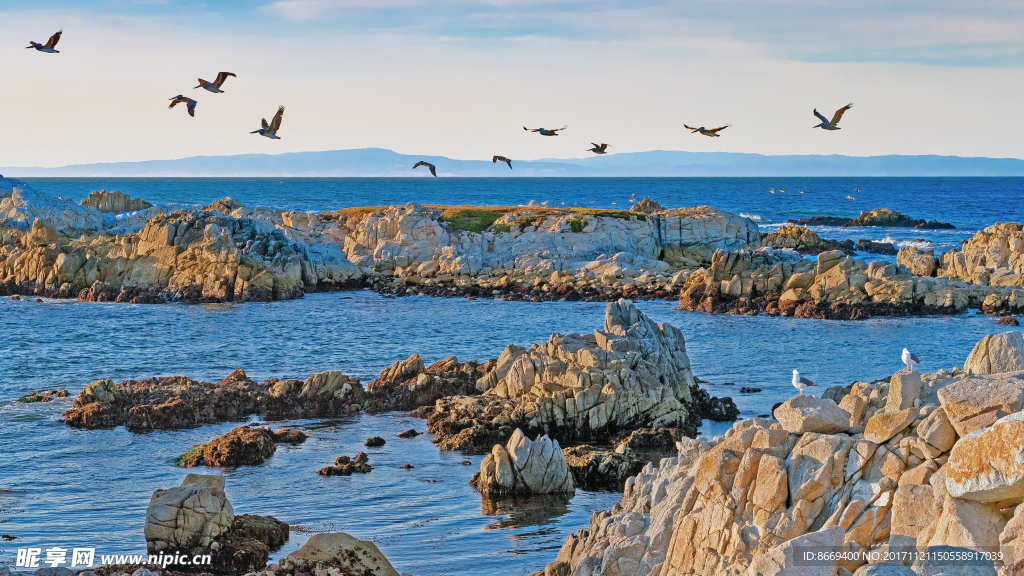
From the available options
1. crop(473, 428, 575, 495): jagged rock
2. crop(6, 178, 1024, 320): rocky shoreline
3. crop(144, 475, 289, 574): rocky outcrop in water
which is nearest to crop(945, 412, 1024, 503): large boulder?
crop(144, 475, 289, 574): rocky outcrop in water

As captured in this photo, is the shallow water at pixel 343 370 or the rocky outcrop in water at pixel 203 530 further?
the shallow water at pixel 343 370

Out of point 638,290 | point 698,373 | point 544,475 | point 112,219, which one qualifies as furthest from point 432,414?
point 112,219

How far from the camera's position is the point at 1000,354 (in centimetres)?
1280

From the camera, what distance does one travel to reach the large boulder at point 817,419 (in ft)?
36.8

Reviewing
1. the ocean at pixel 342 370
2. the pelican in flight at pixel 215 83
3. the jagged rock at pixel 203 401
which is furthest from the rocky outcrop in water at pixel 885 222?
the pelican in flight at pixel 215 83

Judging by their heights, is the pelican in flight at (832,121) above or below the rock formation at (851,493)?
above

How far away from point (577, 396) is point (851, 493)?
16120mm

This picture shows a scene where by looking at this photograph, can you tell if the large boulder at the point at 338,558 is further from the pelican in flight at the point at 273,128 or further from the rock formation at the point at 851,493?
the pelican in flight at the point at 273,128

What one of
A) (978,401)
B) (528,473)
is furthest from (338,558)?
(978,401)

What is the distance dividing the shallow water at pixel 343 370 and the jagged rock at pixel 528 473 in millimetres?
507

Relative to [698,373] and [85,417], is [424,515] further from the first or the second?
[698,373]

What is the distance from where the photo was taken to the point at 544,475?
809 inches

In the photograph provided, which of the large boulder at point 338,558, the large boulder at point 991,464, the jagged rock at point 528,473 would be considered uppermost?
the large boulder at point 991,464

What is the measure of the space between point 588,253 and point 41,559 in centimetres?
5456
